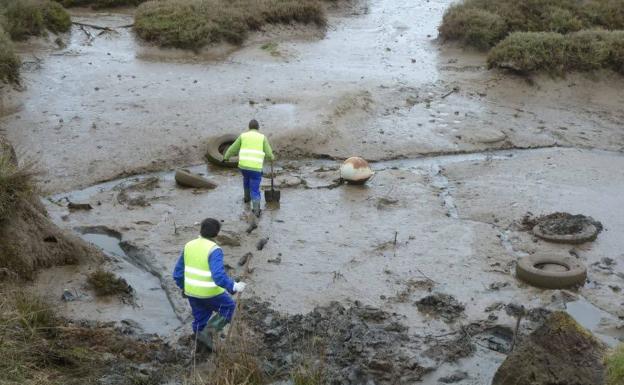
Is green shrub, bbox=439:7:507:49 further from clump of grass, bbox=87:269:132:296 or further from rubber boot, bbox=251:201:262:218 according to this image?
clump of grass, bbox=87:269:132:296

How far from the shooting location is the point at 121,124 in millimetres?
17953

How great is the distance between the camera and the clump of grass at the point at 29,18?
22938mm

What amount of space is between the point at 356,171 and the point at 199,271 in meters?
→ 7.11

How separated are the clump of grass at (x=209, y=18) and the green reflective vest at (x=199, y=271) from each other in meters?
16.3

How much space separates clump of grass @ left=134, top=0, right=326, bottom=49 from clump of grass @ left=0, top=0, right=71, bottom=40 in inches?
105

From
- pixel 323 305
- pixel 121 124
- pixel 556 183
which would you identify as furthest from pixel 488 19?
pixel 323 305

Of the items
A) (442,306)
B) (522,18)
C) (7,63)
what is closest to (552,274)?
(442,306)

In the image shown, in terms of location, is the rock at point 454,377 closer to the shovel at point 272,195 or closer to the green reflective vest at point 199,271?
the green reflective vest at point 199,271

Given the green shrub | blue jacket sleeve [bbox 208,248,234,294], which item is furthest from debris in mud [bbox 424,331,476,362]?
the green shrub

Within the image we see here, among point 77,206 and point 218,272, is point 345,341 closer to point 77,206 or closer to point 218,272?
point 218,272

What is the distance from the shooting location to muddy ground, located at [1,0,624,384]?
35.6 ft

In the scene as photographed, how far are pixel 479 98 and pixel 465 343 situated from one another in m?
12.8

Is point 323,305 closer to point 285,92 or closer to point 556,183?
point 556,183

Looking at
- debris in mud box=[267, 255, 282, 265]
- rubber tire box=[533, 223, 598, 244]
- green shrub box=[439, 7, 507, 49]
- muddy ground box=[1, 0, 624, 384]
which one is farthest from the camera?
green shrub box=[439, 7, 507, 49]
